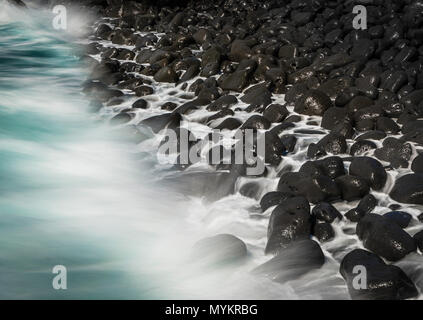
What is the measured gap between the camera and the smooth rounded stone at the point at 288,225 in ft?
13.2

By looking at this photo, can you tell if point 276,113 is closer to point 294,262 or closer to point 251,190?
point 251,190

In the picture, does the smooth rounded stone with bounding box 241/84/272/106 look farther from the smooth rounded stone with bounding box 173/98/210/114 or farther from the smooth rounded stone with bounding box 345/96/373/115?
the smooth rounded stone with bounding box 345/96/373/115

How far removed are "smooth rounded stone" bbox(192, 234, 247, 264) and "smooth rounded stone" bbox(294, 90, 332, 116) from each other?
265 centimetres

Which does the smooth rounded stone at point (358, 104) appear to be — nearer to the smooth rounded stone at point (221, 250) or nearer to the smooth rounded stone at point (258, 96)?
the smooth rounded stone at point (258, 96)

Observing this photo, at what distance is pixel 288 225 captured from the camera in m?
4.07

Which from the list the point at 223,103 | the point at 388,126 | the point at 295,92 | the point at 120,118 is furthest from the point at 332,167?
the point at 120,118

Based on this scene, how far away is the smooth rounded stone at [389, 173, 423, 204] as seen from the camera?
4.38 m

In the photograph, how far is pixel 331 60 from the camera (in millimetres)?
7164

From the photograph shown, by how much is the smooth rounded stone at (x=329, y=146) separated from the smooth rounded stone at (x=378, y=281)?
1863 mm

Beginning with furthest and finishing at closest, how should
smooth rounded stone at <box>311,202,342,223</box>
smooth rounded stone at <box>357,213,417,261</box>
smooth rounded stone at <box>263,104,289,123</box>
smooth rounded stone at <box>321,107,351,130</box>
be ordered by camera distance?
smooth rounded stone at <box>263,104,289,123</box>
smooth rounded stone at <box>321,107,351,130</box>
smooth rounded stone at <box>311,202,342,223</box>
smooth rounded stone at <box>357,213,417,261</box>

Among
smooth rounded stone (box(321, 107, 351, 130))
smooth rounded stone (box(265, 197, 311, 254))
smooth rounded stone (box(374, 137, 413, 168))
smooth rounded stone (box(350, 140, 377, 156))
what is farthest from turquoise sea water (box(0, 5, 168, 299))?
smooth rounded stone (box(374, 137, 413, 168))

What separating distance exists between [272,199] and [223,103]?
2533 mm

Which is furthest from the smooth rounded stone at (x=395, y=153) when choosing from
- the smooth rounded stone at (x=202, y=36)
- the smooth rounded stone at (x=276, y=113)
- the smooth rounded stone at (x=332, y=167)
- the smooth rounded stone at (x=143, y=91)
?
the smooth rounded stone at (x=202, y=36)
